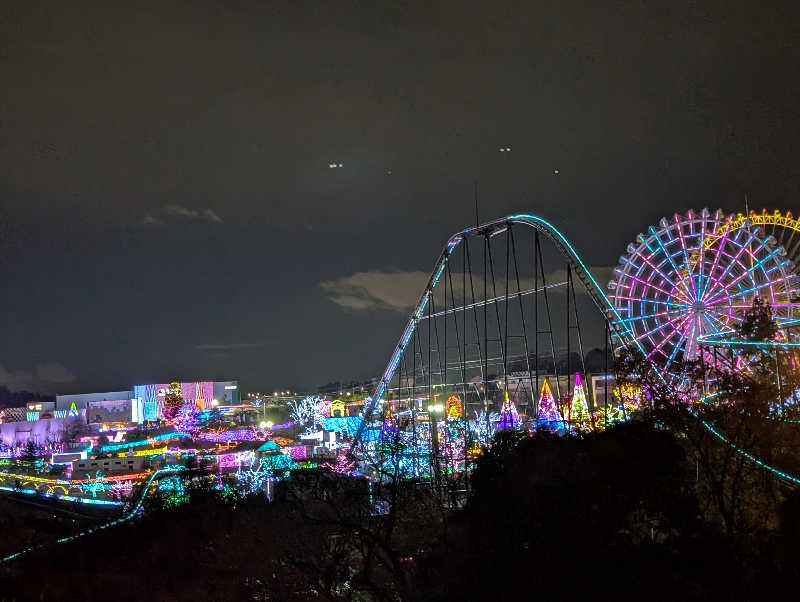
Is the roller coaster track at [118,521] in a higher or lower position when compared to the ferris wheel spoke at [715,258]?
lower

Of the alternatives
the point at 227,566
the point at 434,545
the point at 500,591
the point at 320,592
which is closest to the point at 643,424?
the point at 500,591

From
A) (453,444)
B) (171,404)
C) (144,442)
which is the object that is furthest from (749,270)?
(171,404)

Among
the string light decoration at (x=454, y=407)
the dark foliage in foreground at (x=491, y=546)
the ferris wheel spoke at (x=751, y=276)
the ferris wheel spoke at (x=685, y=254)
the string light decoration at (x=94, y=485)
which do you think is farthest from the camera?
the string light decoration at (x=454, y=407)

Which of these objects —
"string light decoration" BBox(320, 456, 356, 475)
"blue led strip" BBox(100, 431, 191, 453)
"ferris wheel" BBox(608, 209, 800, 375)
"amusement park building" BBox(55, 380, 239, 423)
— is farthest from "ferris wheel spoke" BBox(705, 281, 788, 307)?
"amusement park building" BBox(55, 380, 239, 423)

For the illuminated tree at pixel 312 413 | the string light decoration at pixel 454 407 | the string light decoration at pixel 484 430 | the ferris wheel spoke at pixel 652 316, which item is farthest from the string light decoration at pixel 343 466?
the illuminated tree at pixel 312 413

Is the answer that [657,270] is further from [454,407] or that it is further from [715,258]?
[454,407]

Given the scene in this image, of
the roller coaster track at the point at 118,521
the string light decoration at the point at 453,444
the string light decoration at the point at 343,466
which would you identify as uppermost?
the string light decoration at the point at 453,444

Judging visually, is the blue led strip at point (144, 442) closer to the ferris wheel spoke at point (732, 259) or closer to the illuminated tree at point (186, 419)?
the illuminated tree at point (186, 419)

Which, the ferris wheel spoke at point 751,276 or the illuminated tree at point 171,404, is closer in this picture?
the ferris wheel spoke at point 751,276

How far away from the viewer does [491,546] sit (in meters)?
15.1

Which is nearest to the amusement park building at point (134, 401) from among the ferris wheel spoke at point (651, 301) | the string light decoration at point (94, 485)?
the string light decoration at point (94, 485)

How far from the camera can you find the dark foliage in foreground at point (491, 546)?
12.5 meters

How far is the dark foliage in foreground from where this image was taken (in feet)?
40.9

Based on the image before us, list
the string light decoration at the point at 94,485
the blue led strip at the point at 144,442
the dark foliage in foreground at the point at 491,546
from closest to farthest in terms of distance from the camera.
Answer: the dark foliage in foreground at the point at 491,546 < the string light decoration at the point at 94,485 < the blue led strip at the point at 144,442
